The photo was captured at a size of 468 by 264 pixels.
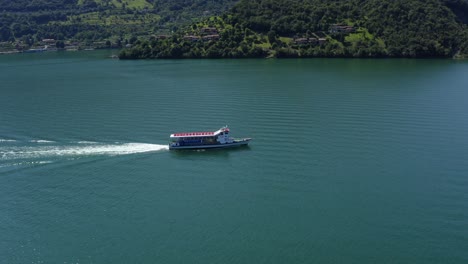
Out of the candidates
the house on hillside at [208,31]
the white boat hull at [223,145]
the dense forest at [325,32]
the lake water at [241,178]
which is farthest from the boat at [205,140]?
the house on hillside at [208,31]

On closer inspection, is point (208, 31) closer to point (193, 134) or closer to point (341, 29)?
point (341, 29)

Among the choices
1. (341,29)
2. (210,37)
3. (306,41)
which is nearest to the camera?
(306,41)

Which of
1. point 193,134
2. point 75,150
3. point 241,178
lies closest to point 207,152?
point 193,134

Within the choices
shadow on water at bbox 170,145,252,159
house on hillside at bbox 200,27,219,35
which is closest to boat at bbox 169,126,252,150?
shadow on water at bbox 170,145,252,159

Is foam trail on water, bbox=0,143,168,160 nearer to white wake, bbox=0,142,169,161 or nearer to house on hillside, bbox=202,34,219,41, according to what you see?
white wake, bbox=0,142,169,161

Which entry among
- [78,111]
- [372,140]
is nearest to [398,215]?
[372,140]
